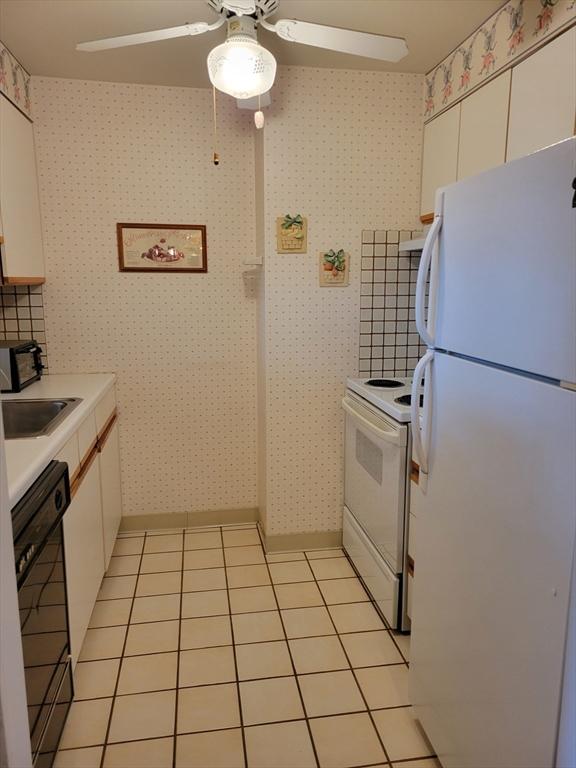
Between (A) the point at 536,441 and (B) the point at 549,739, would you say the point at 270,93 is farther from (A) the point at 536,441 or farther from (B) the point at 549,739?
(B) the point at 549,739

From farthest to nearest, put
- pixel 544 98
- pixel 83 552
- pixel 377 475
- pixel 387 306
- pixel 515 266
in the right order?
pixel 387 306 < pixel 377 475 < pixel 83 552 < pixel 544 98 < pixel 515 266

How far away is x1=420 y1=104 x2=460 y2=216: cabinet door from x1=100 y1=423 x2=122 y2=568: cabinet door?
198 centimetres

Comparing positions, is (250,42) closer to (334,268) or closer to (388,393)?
(334,268)

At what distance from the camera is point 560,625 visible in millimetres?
979

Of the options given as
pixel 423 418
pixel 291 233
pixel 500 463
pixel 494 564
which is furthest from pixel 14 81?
pixel 494 564

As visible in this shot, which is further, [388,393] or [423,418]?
[388,393]

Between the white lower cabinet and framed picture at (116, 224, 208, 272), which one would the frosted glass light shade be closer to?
framed picture at (116, 224, 208, 272)

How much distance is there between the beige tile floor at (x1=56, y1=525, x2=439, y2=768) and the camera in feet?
5.34

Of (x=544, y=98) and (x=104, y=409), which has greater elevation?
(x=544, y=98)

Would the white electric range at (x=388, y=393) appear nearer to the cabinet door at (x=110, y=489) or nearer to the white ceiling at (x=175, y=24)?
the cabinet door at (x=110, y=489)

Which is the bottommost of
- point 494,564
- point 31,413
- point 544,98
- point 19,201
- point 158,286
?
point 494,564

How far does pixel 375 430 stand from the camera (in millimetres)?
2223

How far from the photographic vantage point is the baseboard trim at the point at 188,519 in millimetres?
3045

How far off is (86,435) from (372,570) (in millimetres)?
1380
